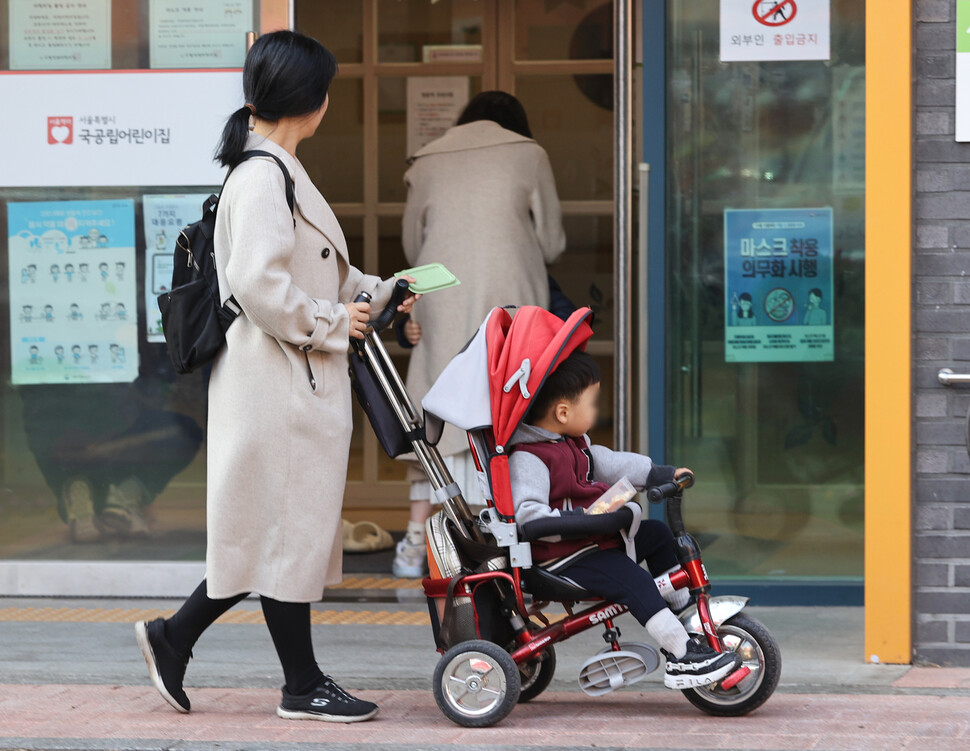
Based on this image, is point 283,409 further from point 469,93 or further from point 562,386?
point 469,93

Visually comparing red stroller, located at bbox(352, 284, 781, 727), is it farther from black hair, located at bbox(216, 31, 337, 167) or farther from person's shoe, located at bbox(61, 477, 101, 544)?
person's shoe, located at bbox(61, 477, 101, 544)

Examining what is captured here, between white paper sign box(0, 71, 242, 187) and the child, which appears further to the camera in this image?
white paper sign box(0, 71, 242, 187)

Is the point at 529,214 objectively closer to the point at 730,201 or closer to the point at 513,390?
the point at 730,201

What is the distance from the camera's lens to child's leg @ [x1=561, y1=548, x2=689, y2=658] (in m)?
3.78

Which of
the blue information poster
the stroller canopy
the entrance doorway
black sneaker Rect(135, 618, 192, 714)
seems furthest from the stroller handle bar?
the entrance doorway

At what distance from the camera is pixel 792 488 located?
5.53m

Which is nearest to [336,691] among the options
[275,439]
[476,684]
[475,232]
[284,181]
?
[476,684]

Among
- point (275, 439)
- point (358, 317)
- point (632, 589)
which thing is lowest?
point (632, 589)

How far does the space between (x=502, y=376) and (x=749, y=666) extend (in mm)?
1041

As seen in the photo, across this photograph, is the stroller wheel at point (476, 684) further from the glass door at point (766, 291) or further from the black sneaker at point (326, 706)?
the glass door at point (766, 291)

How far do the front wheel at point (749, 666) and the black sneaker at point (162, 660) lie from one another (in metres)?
1.50

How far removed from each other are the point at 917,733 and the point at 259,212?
7.41ft

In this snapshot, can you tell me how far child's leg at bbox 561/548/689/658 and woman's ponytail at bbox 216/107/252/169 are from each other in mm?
1478

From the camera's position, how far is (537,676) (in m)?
4.21
